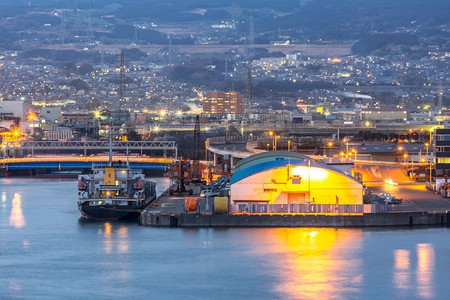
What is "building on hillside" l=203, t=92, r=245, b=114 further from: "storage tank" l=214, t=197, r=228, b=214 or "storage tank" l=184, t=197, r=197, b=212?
"storage tank" l=214, t=197, r=228, b=214

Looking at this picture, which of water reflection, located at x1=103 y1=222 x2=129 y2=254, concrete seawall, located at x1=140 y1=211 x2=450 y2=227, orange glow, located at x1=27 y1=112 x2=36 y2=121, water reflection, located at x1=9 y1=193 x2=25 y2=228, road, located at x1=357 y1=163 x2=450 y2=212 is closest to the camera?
water reflection, located at x1=103 y1=222 x2=129 y2=254

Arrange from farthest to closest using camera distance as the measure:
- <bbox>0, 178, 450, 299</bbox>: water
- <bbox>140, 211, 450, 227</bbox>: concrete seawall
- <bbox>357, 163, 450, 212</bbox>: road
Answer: <bbox>357, 163, 450, 212</bbox>: road → <bbox>140, 211, 450, 227</bbox>: concrete seawall → <bbox>0, 178, 450, 299</bbox>: water

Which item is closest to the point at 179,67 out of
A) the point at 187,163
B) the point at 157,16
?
the point at 157,16

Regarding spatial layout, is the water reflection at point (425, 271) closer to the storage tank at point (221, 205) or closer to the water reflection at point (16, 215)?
the storage tank at point (221, 205)

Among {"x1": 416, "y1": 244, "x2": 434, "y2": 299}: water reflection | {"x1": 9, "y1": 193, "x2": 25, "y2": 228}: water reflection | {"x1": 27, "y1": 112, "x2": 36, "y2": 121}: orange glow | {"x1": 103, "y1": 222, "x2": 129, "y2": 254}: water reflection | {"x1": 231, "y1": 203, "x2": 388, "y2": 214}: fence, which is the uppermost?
Answer: {"x1": 27, "y1": 112, "x2": 36, "y2": 121}: orange glow

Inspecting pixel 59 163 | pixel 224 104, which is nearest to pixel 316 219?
pixel 59 163

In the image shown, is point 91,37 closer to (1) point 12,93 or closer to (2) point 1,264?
(1) point 12,93

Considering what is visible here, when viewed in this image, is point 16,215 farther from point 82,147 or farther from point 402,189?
point 82,147

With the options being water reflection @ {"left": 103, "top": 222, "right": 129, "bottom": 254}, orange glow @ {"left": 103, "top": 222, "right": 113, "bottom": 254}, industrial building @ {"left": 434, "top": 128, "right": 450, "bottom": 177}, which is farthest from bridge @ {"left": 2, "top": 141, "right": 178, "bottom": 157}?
water reflection @ {"left": 103, "top": 222, "right": 129, "bottom": 254}
